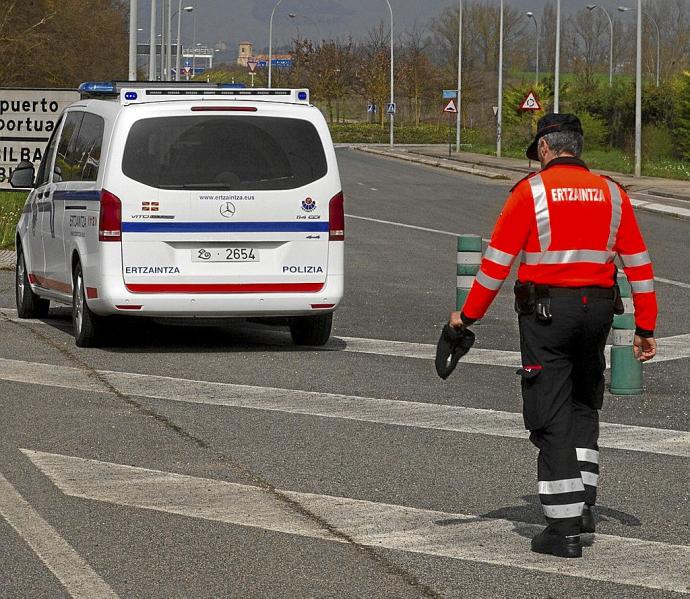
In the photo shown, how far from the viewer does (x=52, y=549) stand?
6055 mm

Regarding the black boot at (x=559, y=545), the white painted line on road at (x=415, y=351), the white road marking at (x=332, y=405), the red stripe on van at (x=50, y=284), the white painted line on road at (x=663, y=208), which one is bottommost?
the white painted line on road at (x=415, y=351)

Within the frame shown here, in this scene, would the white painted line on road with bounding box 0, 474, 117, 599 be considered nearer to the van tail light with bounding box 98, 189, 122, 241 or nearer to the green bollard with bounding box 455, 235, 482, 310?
the van tail light with bounding box 98, 189, 122, 241

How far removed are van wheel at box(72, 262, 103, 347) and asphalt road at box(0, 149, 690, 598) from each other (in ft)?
0.57

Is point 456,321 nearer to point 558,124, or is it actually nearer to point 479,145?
point 558,124

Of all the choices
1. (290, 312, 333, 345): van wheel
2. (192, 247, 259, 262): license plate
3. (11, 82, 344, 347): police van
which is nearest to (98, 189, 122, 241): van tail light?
(11, 82, 344, 347): police van

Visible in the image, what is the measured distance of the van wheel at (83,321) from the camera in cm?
1216

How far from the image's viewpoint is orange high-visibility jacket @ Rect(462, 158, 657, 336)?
617 cm

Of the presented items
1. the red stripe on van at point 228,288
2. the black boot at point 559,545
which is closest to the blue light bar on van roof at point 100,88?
the red stripe on van at point 228,288

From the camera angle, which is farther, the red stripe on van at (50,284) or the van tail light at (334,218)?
the red stripe on van at (50,284)

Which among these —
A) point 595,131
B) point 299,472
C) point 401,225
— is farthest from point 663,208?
point 595,131

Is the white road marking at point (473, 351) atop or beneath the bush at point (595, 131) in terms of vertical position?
beneath

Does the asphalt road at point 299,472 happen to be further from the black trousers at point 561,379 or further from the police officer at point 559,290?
the police officer at point 559,290

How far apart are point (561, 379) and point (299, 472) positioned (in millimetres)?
1864

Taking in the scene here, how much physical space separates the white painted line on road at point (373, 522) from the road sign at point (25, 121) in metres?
15.7
